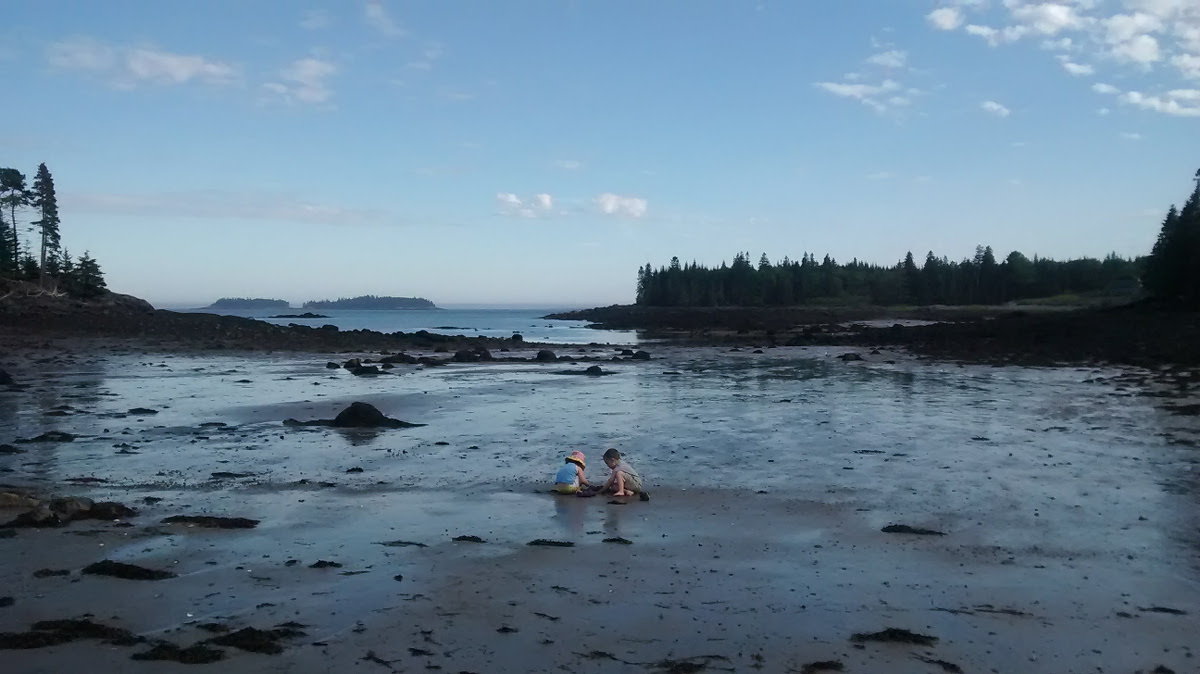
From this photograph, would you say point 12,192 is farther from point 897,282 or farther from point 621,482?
point 897,282

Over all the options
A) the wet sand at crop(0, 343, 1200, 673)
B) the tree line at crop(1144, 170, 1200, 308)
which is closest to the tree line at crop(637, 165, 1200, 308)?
the tree line at crop(1144, 170, 1200, 308)

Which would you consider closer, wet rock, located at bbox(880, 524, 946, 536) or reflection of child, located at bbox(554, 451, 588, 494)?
Answer: wet rock, located at bbox(880, 524, 946, 536)

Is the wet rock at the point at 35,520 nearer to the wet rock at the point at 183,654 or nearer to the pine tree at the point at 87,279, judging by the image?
the wet rock at the point at 183,654

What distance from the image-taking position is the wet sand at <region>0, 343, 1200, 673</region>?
20.9 ft

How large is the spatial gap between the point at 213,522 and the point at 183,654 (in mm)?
4069

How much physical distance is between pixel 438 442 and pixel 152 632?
396 inches

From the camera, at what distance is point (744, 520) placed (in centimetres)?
1036

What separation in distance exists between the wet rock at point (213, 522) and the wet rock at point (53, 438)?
290 inches

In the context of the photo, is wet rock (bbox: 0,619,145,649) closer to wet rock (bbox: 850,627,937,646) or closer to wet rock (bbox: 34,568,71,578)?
wet rock (bbox: 34,568,71,578)

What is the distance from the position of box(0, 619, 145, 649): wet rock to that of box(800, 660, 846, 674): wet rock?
4.74 meters

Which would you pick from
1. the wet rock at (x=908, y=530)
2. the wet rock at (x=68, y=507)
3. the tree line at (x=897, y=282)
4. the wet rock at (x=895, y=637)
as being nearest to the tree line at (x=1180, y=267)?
the tree line at (x=897, y=282)

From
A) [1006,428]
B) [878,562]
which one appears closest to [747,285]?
[1006,428]

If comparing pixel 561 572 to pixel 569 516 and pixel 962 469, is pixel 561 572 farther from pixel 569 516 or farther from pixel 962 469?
pixel 962 469

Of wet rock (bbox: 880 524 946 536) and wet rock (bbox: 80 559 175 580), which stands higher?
wet rock (bbox: 80 559 175 580)
